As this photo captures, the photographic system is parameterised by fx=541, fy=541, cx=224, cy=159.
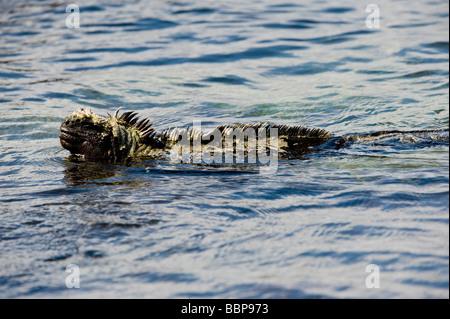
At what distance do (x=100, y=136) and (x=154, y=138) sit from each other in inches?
26.5

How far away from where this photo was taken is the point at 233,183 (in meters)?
5.66

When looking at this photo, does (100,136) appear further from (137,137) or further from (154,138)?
(154,138)

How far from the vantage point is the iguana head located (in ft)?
21.5

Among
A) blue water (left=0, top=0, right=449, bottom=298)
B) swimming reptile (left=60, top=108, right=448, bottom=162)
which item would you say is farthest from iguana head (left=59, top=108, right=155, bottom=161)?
blue water (left=0, top=0, right=449, bottom=298)

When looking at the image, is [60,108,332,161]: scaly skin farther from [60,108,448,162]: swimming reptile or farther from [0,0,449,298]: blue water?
[0,0,449,298]: blue water

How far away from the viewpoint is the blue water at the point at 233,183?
384 cm

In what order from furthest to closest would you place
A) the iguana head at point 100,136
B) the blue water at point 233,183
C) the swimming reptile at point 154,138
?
the iguana head at point 100,136
the swimming reptile at point 154,138
the blue water at point 233,183

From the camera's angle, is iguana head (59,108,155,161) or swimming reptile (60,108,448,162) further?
iguana head (59,108,155,161)

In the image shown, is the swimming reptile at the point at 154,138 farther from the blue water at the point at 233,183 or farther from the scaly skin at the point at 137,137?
the blue water at the point at 233,183

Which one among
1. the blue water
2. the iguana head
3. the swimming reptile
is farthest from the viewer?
the iguana head

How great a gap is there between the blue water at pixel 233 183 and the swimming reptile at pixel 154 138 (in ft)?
0.77

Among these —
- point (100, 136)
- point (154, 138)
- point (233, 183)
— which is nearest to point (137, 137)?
point (154, 138)

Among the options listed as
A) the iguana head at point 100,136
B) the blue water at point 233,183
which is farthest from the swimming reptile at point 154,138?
the blue water at point 233,183
